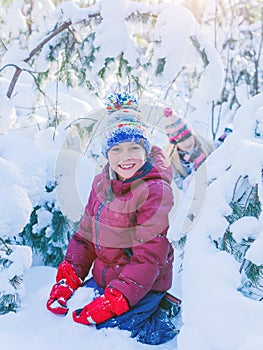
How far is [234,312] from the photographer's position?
58.9 inches

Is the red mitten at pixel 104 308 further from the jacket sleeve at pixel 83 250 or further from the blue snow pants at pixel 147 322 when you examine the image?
the jacket sleeve at pixel 83 250

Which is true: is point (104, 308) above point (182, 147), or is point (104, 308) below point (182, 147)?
above

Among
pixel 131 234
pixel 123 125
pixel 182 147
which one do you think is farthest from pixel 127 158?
pixel 182 147

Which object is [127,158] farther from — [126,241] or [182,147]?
[182,147]

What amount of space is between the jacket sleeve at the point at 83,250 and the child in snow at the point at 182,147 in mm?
2483

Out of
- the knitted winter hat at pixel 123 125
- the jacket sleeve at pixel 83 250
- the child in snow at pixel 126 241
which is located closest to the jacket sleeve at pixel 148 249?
the child in snow at pixel 126 241

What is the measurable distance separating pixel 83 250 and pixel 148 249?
515mm

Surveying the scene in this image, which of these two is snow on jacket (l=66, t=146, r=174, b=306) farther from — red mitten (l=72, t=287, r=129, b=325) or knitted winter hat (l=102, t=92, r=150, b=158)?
knitted winter hat (l=102, t=92, r=150, b=158)

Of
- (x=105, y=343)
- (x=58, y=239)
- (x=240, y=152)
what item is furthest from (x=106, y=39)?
(x=105, y=343)

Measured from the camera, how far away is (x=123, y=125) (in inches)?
88.1

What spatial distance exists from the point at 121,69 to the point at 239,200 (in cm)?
184

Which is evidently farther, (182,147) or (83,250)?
(182,147)

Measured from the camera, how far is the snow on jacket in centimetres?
204

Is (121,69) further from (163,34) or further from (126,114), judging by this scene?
(126,114)
